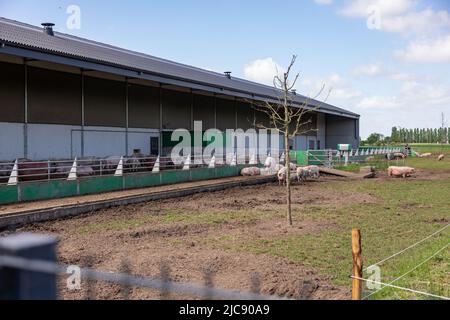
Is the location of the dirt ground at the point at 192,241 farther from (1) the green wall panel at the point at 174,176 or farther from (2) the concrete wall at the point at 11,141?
(2) the concrete wall at the point at 11,141

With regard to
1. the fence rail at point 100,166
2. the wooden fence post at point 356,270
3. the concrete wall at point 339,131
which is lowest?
the wooden fence post at point 356,270

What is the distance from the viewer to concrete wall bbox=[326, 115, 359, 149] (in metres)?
49.0

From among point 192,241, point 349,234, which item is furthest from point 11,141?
point 349,234

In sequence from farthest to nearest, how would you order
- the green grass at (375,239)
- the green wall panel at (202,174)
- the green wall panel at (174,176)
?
the green wall panel at (202,174), the green wall panel at (174,176), the green grass at (375,239)

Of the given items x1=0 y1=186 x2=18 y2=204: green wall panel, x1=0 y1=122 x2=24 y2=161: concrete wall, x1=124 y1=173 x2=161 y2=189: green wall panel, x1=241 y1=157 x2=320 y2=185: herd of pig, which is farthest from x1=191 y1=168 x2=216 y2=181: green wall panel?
x1=0 y1=186 x2=18 y2=204: green wall panel

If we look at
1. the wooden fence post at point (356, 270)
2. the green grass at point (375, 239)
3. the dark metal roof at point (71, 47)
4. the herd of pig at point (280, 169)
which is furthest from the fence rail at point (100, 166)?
the wooden fence post at point (356, 270)

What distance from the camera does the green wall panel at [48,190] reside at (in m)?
13.2

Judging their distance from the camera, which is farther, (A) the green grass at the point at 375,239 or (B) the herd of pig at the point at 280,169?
(B) the herd of pig at the point at 280,169

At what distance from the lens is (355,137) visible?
165ft

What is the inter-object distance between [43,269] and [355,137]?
1994 inches

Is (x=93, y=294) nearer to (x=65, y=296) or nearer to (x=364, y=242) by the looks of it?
(x=65, y=296)

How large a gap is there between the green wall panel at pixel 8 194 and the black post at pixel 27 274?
11.8m

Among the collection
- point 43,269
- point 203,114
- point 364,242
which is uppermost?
point 203,114
